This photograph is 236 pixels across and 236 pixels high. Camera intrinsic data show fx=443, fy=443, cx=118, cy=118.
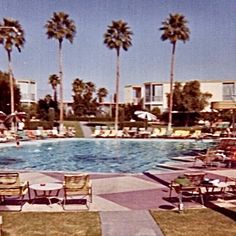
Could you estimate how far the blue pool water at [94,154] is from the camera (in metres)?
19.2

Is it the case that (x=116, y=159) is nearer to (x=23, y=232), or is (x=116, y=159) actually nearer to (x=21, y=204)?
(x=21, y=204)

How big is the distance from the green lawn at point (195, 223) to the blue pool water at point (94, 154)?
8532mm

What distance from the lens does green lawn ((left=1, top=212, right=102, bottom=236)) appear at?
7777 mm

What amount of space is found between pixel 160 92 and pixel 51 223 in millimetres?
64564

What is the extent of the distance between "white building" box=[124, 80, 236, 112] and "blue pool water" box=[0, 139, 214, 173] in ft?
108

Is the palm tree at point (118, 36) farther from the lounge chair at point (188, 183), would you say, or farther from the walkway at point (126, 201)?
the lounge chair at point (188, 183)

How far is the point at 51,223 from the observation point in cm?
838

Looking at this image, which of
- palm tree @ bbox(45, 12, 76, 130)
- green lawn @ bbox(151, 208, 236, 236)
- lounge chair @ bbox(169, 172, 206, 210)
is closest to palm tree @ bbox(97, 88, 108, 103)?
palm tree @ bbox(45, 12, 76, 130)

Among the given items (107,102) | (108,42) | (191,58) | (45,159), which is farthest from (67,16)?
(107,102)

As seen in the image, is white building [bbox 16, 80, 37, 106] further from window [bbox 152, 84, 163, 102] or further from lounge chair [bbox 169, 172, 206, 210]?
lounge chair [bbox 169, 172, 206, 210]

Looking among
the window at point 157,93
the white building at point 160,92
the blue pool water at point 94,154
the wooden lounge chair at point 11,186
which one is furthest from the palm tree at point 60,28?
the wooden lounge chair at point 11,186

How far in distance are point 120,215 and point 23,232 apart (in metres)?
2.09

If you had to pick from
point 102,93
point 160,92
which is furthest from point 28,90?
point 160,92

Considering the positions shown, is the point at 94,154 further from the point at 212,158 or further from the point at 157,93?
the point at 157,93
